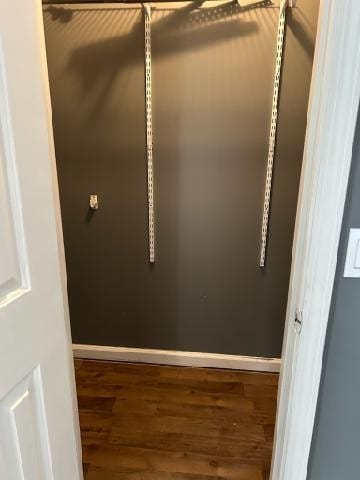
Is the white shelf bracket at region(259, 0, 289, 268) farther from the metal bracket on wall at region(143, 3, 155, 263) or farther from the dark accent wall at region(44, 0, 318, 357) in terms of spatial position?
the metal bracket on wall at region(143, 3, 155, 263)

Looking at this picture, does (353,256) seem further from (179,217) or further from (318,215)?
(179,217)

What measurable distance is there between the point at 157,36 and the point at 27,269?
1.57 metres

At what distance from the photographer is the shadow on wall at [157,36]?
1.86 meters

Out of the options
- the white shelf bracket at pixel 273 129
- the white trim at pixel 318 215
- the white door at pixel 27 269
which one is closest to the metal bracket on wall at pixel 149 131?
the white shelf bracket at pixel 273 129

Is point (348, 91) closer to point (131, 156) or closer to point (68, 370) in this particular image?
point (68, 370)

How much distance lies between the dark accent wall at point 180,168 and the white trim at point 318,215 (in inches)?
→ 43.5

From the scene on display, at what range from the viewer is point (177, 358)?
95.8 inches

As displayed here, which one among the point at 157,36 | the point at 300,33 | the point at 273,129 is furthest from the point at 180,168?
the point at 300,33

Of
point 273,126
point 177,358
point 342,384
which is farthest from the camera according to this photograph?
point 177,358

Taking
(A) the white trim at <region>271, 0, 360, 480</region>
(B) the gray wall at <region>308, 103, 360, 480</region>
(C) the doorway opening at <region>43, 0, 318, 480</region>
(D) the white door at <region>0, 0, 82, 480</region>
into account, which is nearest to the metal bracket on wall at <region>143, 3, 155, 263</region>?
(C) the doorway opening at <region>43, 0, 318, 480</region>

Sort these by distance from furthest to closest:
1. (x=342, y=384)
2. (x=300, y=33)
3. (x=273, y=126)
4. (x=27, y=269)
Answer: (x=273, y=126) < (x=300, y=33) < (x=342, y=384) < (x=27, y=269)

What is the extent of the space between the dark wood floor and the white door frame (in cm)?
71

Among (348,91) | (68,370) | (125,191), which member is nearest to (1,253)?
(68,370)

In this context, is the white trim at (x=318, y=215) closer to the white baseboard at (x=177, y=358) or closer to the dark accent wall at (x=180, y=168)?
the dark accent wall at (x=180, y=168)
